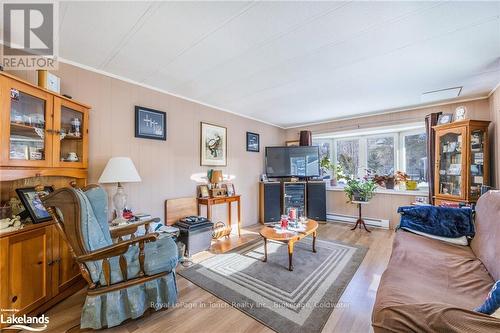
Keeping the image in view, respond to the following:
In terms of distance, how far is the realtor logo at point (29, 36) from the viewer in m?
1.48

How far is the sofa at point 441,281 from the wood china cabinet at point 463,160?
1.14 meters

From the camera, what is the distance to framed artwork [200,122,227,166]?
11.3ft

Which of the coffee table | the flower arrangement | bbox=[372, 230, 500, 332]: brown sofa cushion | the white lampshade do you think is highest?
the white lampshade

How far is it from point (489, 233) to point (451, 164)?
74.2 inches

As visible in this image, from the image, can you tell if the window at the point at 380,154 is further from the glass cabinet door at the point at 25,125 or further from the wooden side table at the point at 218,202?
the glass cabinet door at the point at 25,125

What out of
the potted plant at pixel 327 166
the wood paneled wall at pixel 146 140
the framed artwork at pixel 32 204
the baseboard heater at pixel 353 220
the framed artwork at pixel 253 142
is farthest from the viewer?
the potted plant at pixel 327 166

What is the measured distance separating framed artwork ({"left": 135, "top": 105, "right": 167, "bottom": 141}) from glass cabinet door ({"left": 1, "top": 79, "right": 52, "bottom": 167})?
94 centimetres

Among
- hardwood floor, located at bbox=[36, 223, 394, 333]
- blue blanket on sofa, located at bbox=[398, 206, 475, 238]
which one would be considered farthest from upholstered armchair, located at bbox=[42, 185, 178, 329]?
blue blanket on sofa, located at bbox=[398, 206, 475, 238]

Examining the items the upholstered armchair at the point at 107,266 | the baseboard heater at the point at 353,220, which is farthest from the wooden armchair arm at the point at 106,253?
the baseboard heater at the point at 353,220

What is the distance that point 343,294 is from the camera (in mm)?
1930

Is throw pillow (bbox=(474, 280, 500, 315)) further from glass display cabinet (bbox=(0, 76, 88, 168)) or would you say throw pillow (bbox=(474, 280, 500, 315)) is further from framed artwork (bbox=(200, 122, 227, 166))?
framed artwork (bbox=(200, 122, 227, 166))

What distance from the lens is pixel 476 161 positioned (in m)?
2.77

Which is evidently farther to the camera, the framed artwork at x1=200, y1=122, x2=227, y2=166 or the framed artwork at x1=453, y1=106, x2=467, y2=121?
the framed artwork at x1=200, y1=122, x2=227, y2=166

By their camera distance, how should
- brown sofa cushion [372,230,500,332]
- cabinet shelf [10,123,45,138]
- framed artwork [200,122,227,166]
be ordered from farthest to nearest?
framed artwork [200,122,227,166] < cabinet shelf [10,123,45,138] < brown sofa cushion [372,230,500,332]
